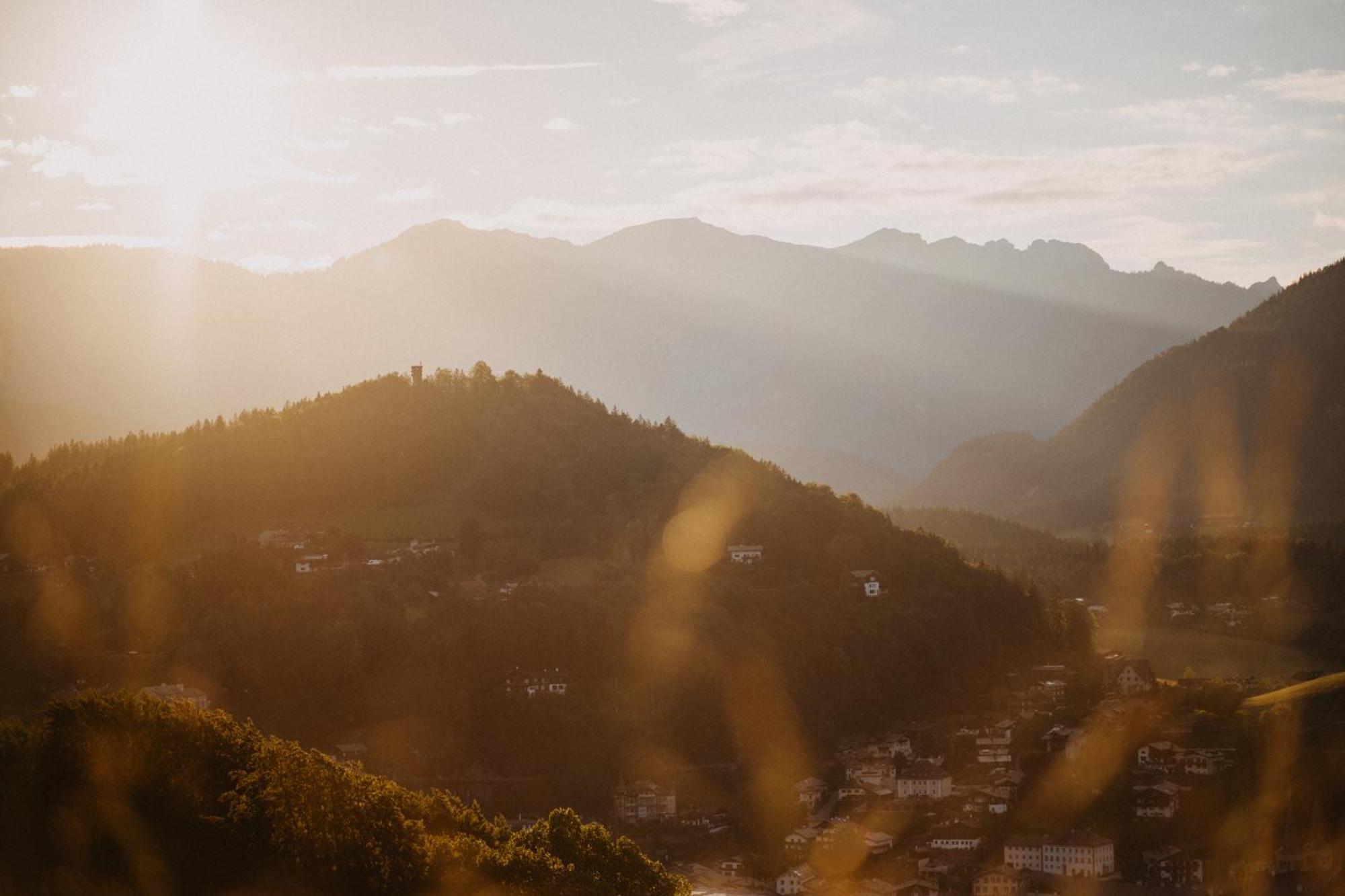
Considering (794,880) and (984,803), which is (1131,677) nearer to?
(984,803)

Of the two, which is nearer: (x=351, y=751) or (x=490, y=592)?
(x=351, y=751)

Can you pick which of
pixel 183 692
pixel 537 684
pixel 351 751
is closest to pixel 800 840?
pixel 351 751

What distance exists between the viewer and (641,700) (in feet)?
238

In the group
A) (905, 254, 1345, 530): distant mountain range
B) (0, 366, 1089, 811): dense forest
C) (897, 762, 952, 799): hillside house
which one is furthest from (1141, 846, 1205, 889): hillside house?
(905, 254, 1345, 530): distant mountain range

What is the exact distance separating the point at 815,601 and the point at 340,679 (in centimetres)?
2675

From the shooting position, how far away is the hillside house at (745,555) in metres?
90.8

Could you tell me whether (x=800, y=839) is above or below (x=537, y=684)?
below

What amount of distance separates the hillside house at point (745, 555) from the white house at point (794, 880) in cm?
3825

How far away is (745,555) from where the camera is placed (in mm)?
91438

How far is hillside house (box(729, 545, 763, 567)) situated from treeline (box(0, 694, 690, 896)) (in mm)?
50823

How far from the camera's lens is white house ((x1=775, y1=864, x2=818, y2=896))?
51562 millimetres

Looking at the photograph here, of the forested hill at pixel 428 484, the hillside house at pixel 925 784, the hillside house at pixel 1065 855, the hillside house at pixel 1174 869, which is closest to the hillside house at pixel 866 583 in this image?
the forested hill at pixel 428 484

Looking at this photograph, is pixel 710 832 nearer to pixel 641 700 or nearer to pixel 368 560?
pixel 641 700

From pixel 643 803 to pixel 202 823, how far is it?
93.3ft
